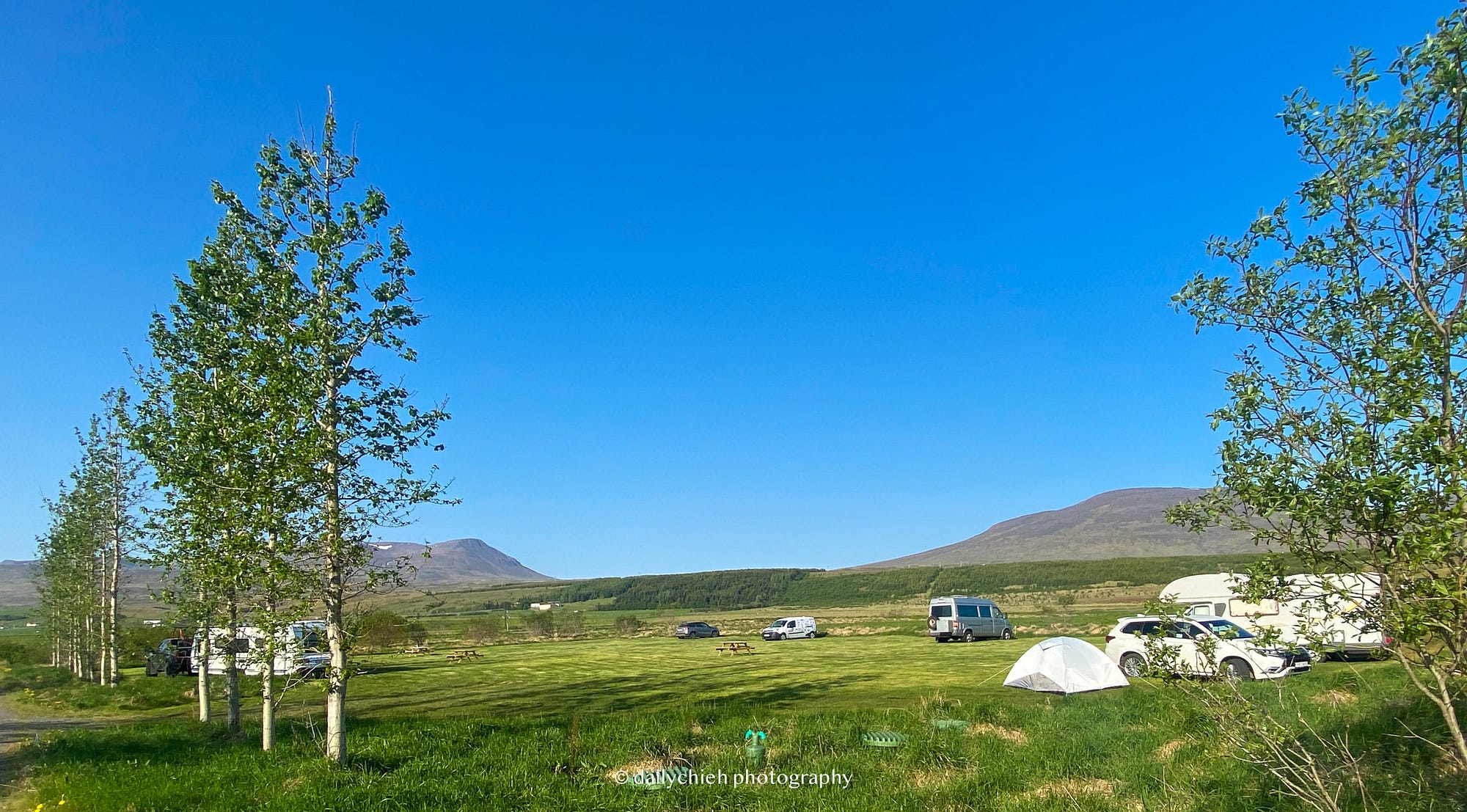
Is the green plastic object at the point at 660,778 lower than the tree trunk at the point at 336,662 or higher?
A: lower

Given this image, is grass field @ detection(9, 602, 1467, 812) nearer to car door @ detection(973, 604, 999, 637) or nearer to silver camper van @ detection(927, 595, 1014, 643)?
silver camper van @ detection(927, 595, 1014, 643)

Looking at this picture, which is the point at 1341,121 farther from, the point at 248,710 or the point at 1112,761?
the point at 248,710

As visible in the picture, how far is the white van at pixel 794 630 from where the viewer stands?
54188 mm

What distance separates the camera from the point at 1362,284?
535 centimetres

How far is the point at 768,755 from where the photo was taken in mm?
12000

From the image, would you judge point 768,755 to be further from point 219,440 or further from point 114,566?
point 114,566

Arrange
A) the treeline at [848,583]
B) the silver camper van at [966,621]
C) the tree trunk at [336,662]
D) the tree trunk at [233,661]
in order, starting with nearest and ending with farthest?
1. the tree trunk at [336,662]
2. the tree trunk at [233,661]
3. the silver camper van at [966,621]
4. the treeline at [848,583]

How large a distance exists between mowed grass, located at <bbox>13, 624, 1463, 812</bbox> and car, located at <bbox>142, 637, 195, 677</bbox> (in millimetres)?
17364

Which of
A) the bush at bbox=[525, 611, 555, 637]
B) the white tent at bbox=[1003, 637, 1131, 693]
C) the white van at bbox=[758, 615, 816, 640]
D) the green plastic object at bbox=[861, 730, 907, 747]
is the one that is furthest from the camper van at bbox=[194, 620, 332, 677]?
the bush at bbox=[525, 611, 555, 637]

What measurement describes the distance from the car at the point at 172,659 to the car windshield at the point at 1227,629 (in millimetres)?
35463

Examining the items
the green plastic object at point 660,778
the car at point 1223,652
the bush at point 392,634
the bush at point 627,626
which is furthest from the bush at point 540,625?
the green plastic object at point 660,778

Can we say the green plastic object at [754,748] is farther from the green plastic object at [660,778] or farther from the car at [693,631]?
the car at [693,631]

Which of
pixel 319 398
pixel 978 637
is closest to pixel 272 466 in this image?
pixel 319 398

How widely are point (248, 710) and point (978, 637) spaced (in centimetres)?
3326
